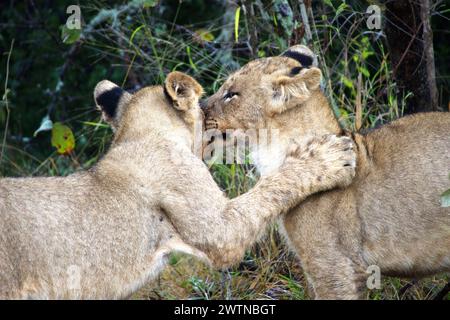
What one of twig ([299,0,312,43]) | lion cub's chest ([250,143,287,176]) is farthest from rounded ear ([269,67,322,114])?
twig ([299,0,312,43])

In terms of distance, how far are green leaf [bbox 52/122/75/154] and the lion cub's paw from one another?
2.30 metres

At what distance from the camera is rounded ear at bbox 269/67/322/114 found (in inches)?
224

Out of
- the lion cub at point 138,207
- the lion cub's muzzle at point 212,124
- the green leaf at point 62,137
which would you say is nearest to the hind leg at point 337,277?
the lion cub at point 138,207

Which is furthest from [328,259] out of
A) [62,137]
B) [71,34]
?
[62,137]

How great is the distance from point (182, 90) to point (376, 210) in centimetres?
139

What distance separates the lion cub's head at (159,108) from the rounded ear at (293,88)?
474 millimetres

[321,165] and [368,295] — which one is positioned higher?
[321,165]

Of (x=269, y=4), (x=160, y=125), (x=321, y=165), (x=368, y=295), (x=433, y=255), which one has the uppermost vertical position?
(x=269, y=4)

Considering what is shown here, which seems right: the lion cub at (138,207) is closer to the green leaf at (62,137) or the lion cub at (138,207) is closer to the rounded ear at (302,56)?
the rounded ear at (302,56)

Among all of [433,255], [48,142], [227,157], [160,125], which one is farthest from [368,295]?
[48,142]

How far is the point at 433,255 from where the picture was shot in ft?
17.4

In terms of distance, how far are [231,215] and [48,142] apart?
565 centimetres

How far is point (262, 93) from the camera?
233 inches

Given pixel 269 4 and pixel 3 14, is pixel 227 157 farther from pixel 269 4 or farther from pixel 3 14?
pixel 3 14
